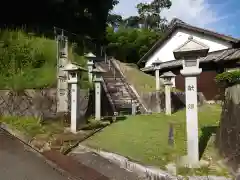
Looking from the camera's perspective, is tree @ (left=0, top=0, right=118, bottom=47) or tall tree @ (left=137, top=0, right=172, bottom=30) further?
tall tree @ (left=137, top=0, right=172, bottom=30)

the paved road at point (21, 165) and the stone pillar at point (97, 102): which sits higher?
the stone pillar at point (97, 102)

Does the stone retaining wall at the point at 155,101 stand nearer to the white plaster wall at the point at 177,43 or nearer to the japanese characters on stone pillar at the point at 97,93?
the japanese characters on stone pillar at the point at 97,93

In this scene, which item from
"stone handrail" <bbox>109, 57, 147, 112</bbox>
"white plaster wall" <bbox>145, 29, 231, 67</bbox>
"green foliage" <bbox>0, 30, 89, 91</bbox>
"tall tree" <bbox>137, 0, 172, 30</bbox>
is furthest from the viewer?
"tall tree" <bbox>137, 0, 172, 30</bbox>

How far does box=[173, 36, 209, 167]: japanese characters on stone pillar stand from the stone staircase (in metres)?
8.50

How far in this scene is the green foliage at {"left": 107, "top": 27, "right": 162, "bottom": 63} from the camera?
1235 inches

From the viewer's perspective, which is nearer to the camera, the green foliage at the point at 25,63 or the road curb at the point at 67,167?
the road curb at the point at 67,167

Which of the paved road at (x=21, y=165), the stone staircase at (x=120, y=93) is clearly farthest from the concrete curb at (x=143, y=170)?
the stone staircase at (x=120, y=93)

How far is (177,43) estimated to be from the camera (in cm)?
2425

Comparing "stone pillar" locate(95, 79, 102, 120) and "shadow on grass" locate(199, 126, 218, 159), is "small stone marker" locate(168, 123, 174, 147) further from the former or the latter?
"stone pillar" locate(95, 79, 102, 120)

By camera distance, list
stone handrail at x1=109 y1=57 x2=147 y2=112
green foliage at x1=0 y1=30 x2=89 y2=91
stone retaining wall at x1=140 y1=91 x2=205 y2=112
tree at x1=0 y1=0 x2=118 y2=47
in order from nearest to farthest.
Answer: green foliage at x1=0 y1=30 x2=89 y2=91, stone retaining wall at x1=140 y1=91 x2=205 y2=112, stone handrail at x1=109 y1=57 x2=147 y2=112, tree at x1=0 y1=0 x2=118 y2=47

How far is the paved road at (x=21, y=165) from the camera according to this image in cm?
559

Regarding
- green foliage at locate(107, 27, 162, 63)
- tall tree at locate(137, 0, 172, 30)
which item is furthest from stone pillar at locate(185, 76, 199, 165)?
tall tree at locate(137, 0, 172, 30)

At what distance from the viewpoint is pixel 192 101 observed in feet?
19.6

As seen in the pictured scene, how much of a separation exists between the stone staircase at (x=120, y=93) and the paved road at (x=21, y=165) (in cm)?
752
